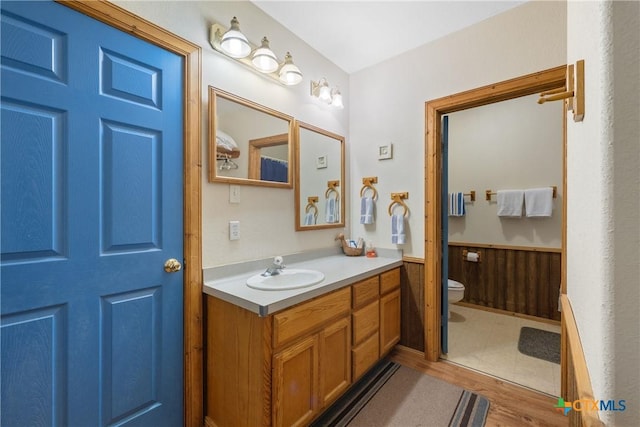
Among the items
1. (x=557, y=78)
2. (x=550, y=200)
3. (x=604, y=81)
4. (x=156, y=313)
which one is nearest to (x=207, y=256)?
(x=156, y=313)

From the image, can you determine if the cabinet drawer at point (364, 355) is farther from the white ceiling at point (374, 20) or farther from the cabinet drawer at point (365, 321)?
the white ceiling at point (374, 20)

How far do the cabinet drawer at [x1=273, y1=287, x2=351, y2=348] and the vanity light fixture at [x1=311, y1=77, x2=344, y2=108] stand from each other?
1513 mm

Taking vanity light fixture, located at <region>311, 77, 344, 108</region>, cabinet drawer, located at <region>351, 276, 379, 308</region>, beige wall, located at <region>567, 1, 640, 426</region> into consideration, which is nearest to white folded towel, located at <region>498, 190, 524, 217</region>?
cabinet drawer, located at <region>351, 276, 379, 308</region>

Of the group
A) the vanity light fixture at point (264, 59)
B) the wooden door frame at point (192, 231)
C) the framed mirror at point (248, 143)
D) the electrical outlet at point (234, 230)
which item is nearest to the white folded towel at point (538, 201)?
the framed mirror at point (248, 143)

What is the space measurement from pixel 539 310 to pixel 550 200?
113cm

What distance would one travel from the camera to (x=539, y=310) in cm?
279

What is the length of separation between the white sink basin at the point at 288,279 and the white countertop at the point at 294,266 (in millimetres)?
34

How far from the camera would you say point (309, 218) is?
2.15 m

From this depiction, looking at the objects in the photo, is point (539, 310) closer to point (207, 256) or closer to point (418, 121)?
point (418, 121)

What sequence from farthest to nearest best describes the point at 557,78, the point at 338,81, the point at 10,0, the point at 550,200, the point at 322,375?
1. the point at 550,200
2. the point at 338,81
3. the point at 557,78
4. the point at 322,375
5. the point at 10,0

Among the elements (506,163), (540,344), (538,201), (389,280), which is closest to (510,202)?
(538,201)

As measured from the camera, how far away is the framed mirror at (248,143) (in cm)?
154

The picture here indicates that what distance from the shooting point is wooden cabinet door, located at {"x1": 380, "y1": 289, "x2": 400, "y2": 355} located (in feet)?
6.40

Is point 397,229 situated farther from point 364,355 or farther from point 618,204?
point 618,204
